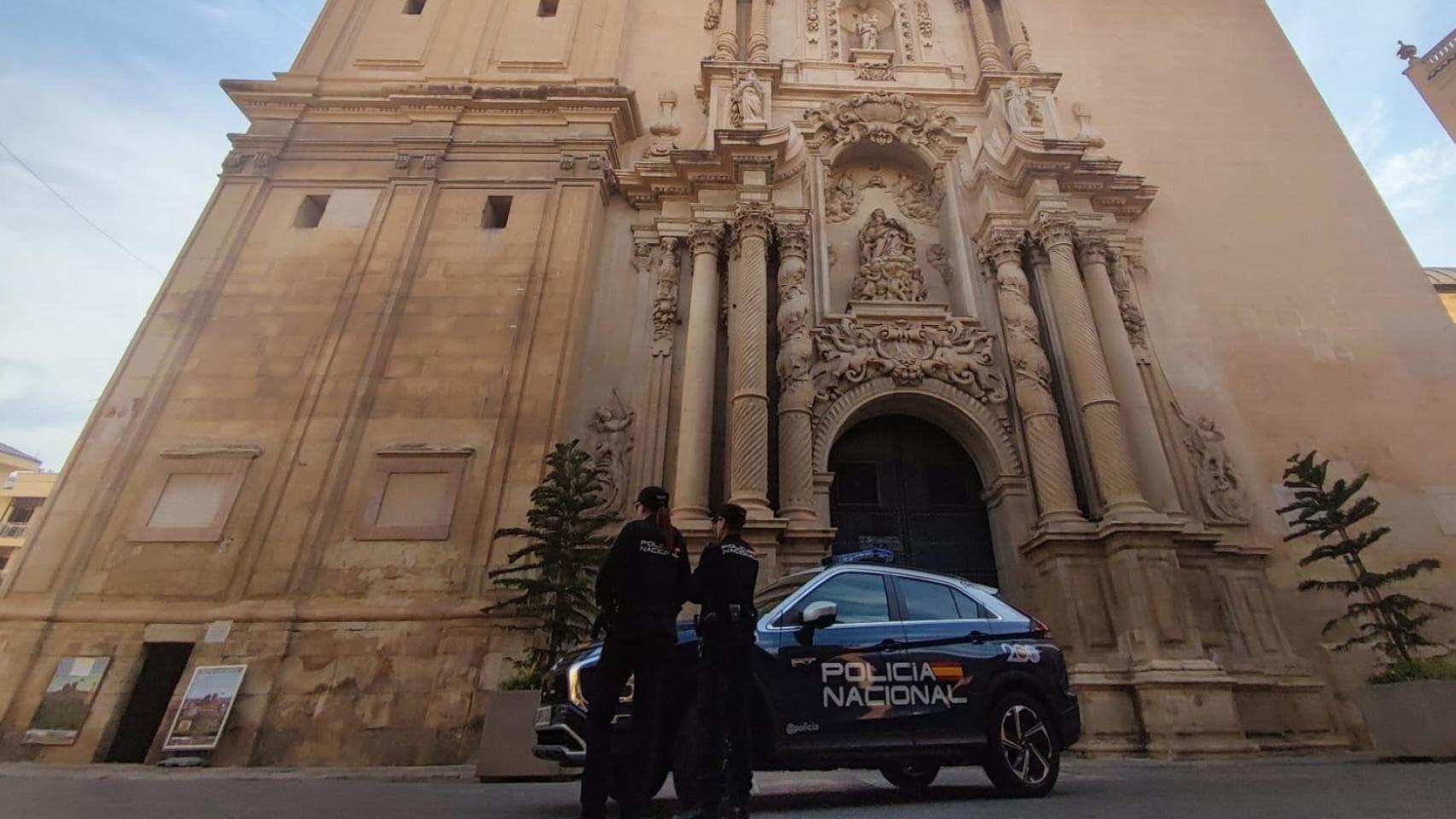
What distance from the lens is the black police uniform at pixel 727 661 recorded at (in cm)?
394

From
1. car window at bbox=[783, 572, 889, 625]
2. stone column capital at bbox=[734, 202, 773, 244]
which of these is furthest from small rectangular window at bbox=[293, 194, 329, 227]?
car window at bbox=[783, 572, 889, 625]

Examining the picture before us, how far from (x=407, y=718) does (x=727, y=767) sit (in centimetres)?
758

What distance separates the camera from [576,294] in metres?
13.3

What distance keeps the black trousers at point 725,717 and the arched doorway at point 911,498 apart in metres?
8.44

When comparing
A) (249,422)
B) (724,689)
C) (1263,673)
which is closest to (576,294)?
(249,422)

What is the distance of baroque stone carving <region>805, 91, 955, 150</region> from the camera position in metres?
15.8

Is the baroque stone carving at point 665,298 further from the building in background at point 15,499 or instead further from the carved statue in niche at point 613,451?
the building in background at point 15,499

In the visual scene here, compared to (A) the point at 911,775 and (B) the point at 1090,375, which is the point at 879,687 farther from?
(B) the point at 1090,375

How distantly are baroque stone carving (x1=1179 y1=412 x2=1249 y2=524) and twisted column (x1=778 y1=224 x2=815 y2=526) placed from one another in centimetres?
744

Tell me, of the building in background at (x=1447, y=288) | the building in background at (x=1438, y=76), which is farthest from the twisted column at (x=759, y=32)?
the building in background at (x=1447, y=288)

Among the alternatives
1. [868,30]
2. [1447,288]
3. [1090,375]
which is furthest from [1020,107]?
[1447,288]

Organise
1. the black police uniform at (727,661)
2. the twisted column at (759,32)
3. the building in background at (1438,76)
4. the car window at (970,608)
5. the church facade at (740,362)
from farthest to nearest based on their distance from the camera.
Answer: the building in background at (1438,76)
the twisted column at (759,32)
the church facade at (740,362)
the car window at (970,608)
the black police uniform at (727,661)

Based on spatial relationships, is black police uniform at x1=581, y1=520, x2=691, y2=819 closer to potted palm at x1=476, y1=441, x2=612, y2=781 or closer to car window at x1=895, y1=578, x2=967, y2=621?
car window at x1=895, y1=578, x2=967, y2=621

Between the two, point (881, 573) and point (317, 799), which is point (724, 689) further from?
point (317, 799)
